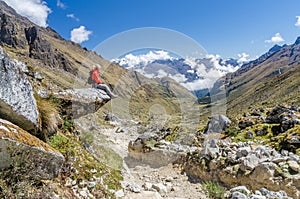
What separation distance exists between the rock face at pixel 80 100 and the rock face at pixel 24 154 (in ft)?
16.4

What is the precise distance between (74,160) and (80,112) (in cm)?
470

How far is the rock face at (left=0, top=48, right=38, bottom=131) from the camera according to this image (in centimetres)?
578

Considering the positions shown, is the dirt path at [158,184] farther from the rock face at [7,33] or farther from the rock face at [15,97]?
the rock face at [7,33]

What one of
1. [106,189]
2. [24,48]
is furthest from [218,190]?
[24,48]

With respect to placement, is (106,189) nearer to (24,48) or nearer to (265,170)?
(265,170)

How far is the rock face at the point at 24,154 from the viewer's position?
5281 mm

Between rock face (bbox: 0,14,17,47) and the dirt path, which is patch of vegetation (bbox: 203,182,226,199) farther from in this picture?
rock face (bbox: 0,14,17,47)

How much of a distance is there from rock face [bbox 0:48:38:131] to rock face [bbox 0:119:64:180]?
45 centimetres

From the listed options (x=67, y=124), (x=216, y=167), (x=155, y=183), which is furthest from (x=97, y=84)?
(x=216, y=167)

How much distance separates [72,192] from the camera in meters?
6.79

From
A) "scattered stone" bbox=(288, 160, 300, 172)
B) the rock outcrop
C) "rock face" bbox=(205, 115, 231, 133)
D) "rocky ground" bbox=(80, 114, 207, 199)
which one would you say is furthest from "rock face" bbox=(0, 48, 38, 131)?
"rock face" bbox=(205, 115, 231, 133)

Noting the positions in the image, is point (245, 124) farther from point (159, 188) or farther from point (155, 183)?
point (159, 188)

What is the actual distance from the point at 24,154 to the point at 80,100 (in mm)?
6748

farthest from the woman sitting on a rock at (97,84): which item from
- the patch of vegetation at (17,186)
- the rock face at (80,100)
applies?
the patch of vegetation at (17,186)
